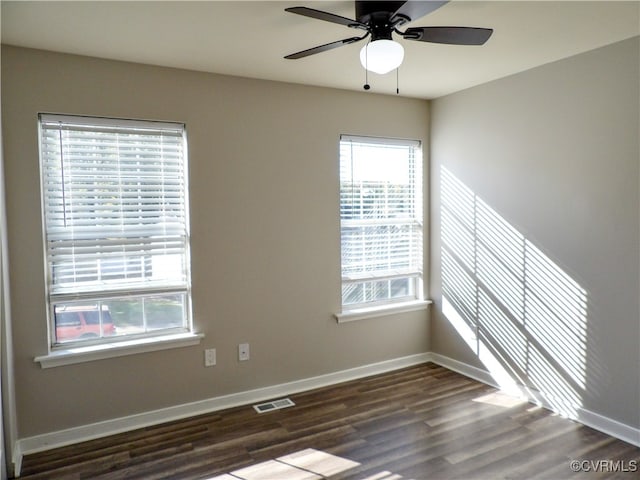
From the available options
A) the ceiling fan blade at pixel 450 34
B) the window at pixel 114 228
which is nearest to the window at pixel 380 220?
the window at pixel 114 228

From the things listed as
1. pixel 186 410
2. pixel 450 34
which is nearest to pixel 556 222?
pixel 450 34

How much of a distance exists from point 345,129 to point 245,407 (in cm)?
236

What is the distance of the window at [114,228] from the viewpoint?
2783mm

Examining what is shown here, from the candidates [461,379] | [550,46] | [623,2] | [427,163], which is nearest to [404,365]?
[461,379]

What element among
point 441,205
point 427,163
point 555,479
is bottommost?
point 555,479

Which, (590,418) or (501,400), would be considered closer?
(590,418)

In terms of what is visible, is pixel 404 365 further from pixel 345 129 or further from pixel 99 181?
pixel 99 181

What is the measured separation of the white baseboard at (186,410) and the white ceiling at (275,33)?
93.7 inches

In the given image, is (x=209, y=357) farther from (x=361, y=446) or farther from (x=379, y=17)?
(x=379, y=17)

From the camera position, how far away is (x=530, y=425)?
297 cm

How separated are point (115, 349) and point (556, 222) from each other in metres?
3.13

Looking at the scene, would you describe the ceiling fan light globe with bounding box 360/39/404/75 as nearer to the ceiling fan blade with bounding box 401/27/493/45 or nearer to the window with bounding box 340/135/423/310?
the ceiling fan blade with bounding box 401/27/493/45

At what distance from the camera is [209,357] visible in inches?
127

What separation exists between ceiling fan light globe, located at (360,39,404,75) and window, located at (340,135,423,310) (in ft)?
5.90
